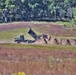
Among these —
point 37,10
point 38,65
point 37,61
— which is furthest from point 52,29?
point 38,65

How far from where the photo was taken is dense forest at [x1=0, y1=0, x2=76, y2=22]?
14062cm

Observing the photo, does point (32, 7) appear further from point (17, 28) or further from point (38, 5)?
point (17, 28)

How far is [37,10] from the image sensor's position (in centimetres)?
15538

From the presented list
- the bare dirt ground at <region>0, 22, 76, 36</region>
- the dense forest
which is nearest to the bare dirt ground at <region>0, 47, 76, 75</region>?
the bare dirt ground at <region>0, 22, 76, 36</region>

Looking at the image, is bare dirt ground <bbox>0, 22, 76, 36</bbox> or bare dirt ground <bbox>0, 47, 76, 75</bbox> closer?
bare dirt ground <bbox>0, 47, 76, 75</bbox>

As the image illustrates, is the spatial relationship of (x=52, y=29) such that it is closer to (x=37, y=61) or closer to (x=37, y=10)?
(x=37, y=10)

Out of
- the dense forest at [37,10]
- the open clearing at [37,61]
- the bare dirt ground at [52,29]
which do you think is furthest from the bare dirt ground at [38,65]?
the dense forest at [37,10]

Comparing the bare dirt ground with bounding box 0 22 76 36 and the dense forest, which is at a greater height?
the bare dirt ground with bounding box 0 22 76 36

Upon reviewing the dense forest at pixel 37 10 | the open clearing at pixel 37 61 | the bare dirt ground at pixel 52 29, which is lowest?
the dense forest at pixel 37 10

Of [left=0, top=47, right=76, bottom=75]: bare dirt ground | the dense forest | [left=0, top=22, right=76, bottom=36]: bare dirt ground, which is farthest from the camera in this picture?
the dense forest

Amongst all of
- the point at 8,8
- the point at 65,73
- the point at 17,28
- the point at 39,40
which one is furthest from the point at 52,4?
the point at 65,73

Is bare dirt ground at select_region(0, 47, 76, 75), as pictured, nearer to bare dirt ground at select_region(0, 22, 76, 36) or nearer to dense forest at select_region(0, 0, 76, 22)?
bare dirt ground at select_region(0, 22, 76, 36)

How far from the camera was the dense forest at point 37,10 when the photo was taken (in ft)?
461

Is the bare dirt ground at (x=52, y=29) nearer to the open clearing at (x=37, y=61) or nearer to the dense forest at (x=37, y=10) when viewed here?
the dense forest at (x=37, y=10)
